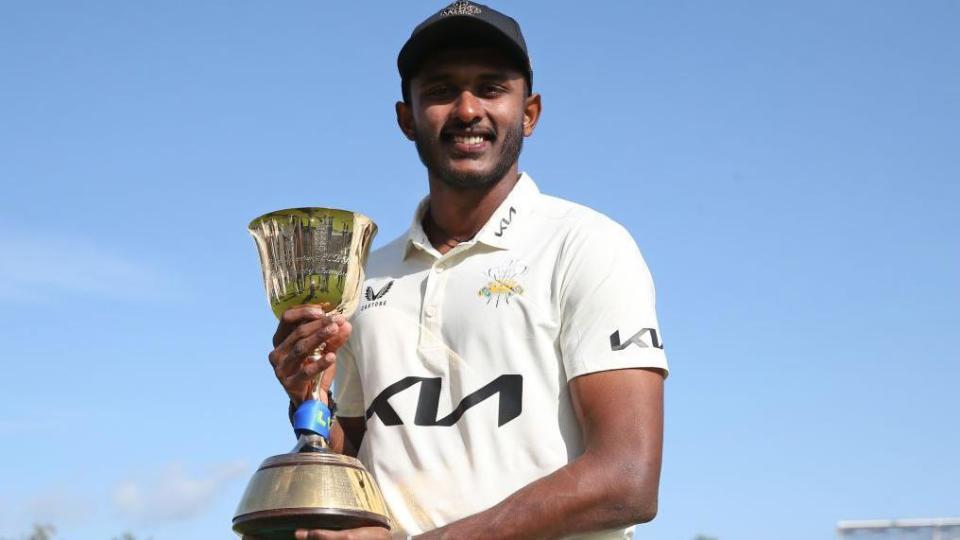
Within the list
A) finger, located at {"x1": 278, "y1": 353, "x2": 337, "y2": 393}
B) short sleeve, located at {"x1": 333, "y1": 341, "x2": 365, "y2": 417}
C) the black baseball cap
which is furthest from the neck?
finger, located at {"x1": 278, "y1": 353, "x2": 337, "y2": 393}

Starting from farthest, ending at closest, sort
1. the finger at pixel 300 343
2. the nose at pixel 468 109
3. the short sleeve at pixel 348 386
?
the short sleeve at pixel 348 386 < the nose at pixel 468 109 < the finger at pixel 300 343

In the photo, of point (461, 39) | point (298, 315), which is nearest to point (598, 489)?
point (298, 315)

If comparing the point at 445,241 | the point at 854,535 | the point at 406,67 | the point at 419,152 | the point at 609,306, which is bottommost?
the point at 854,535

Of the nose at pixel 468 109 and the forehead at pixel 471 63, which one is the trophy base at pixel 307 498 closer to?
the nose at pixel 468 109

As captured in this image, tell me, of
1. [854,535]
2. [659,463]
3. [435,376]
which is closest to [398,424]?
[435,376]

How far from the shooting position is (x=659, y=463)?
14.0ft

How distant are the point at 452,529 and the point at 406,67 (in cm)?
177

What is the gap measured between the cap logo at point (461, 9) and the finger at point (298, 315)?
1.21 m

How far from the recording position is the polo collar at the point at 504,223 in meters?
4.80

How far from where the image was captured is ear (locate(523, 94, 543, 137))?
5102mm

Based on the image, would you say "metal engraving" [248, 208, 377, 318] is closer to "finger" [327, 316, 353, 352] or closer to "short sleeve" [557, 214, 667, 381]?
"finger" [327, 316, 353, 352]

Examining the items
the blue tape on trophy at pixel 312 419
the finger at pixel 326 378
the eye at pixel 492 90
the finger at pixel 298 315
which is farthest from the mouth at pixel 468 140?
the blue tape on trophy at pixel 312 419

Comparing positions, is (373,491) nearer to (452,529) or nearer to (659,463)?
(452,529)

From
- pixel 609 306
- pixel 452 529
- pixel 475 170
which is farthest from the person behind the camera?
pixel 475 170
